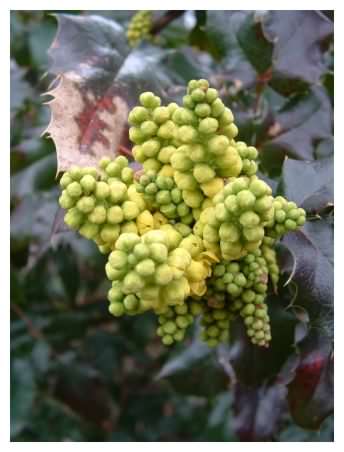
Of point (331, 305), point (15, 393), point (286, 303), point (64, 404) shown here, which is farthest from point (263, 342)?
point (64, 404)

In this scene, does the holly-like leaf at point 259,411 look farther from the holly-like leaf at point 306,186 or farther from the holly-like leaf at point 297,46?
the holly-like leaf at point 297,46

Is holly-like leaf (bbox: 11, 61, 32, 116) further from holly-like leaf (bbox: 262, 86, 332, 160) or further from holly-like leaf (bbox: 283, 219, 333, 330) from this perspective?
holly-like leaf (bbox: 283, 219, 333, 330)

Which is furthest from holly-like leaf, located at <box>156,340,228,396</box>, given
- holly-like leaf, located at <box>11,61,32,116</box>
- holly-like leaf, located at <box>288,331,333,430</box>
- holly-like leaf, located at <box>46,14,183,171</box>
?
holly-like leaf, located at <box>11,61,32,116</box>

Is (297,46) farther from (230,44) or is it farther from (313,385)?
(313,385)

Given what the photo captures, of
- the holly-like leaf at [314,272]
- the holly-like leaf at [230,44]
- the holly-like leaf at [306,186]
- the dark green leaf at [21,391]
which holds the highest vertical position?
the holly-like leaf at [230,44]

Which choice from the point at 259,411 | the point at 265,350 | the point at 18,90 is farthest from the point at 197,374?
the point at 18,90

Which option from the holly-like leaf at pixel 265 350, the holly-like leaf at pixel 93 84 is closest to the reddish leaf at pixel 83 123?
→ the holly-like leaf at pixel 93 84
